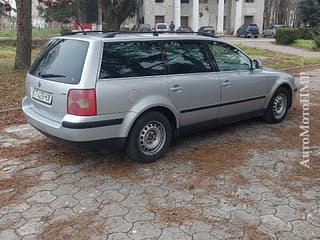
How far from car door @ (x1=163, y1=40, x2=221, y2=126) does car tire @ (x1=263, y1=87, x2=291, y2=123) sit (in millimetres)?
1361

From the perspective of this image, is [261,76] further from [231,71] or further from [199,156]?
[199,156]

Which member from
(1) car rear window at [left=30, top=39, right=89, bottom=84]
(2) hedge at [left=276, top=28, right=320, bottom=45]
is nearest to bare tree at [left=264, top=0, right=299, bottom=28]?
(2) hedge at [left=276, top=28, right=320, bottom=45]

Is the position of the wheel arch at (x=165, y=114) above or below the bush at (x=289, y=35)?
below

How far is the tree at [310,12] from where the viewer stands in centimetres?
2962

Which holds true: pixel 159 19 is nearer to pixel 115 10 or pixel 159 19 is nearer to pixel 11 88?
pixel 115 10

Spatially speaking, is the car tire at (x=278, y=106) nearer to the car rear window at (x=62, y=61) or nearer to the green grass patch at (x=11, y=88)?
the car rear window at (x=62, y=61)

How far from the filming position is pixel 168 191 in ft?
11.9

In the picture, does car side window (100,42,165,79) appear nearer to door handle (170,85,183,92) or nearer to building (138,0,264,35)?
door handle (170,85,183,92)

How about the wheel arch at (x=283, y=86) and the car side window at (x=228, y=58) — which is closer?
the car side window at (x=228, y=58)

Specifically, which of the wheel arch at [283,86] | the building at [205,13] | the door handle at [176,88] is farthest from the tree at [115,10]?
the building at [205,13]

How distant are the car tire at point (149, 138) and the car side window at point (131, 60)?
1.70 ft

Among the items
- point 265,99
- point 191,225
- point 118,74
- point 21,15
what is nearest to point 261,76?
point 265,99

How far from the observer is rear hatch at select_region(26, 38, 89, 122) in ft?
12.4

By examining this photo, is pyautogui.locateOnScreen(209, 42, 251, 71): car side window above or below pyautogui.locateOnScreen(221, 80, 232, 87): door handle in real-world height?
above
